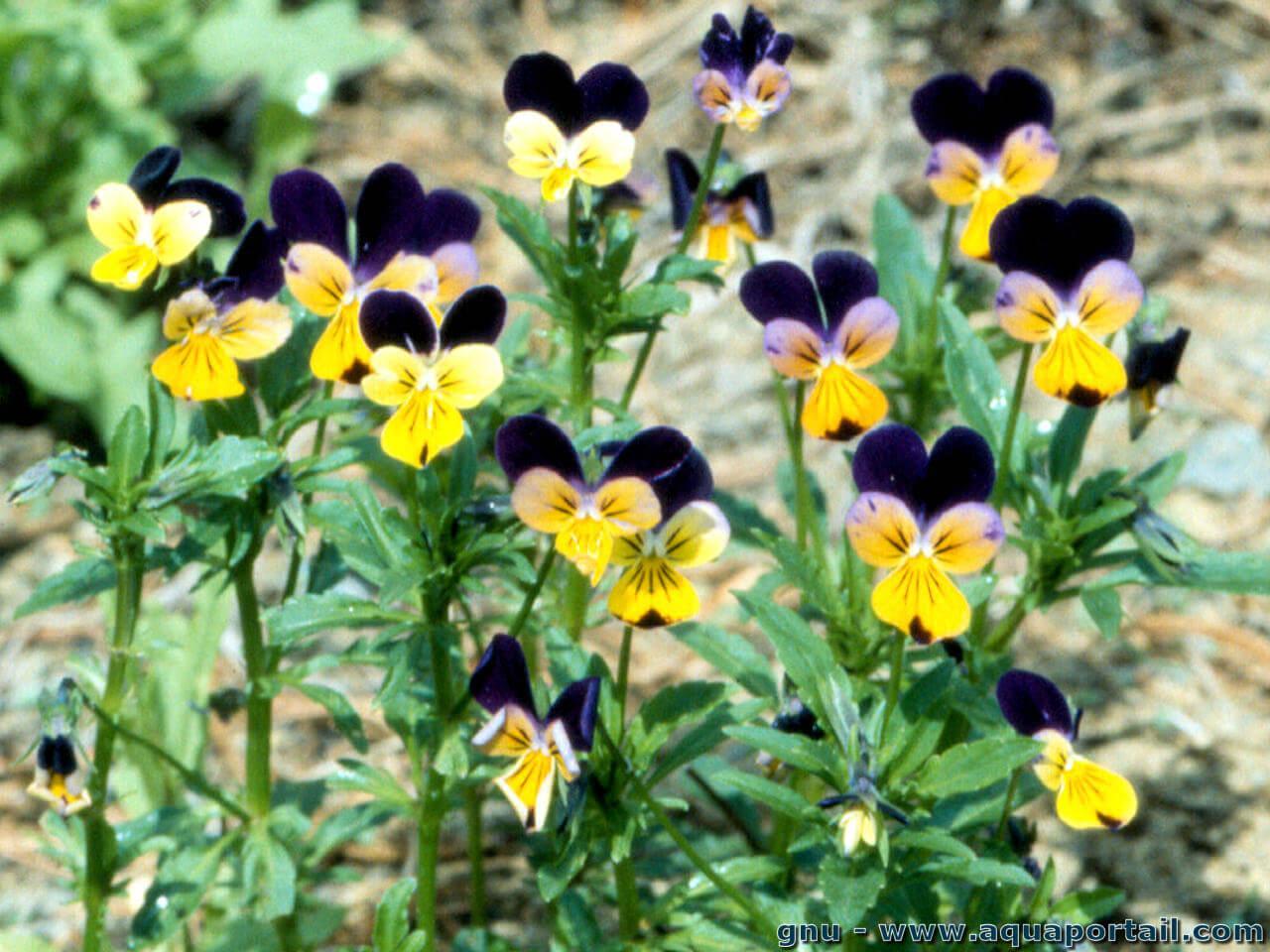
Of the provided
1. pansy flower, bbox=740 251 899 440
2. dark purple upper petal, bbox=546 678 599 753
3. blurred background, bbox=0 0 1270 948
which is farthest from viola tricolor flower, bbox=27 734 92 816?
pansy flower, bbox=740 251 899 440

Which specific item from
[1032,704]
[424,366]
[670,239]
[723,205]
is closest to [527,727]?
[424,366]

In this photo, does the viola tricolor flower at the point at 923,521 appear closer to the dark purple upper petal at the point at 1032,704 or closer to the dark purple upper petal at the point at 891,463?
the dark purple upper petal at the point at 891,463

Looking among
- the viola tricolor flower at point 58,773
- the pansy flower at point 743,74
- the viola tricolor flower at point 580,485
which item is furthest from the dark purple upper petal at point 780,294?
the viola tricolor flower at point 58,773

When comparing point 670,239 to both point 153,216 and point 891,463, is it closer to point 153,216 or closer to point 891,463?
point 153,216

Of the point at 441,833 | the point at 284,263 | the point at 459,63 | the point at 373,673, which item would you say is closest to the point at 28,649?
the point at 373,673

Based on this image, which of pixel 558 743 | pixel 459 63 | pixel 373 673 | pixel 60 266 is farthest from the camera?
pixel 459 63

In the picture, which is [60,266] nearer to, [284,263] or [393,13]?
[393,13]
